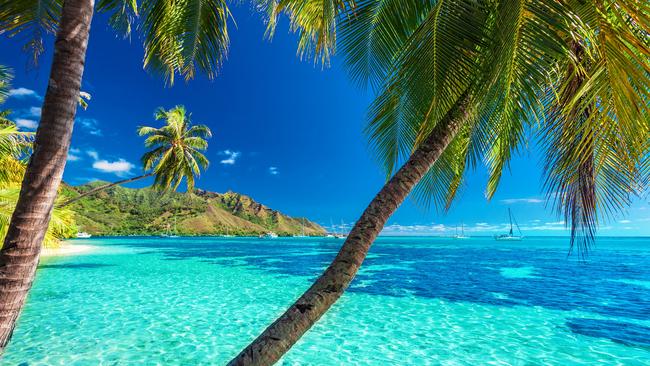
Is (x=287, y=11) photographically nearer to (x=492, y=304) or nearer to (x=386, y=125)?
(x=386, y=125)

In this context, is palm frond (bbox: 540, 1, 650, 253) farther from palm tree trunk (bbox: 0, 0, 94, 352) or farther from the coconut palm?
the coconut palm

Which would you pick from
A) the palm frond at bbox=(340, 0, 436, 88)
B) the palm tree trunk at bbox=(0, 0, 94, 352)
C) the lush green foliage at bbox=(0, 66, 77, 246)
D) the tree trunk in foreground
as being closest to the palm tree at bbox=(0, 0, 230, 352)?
the palm tree trunk at bbox=(0, 0, 94, 352)

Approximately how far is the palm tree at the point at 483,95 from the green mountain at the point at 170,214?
204 feet

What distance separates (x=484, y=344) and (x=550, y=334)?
200 centimetres

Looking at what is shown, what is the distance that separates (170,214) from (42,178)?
356 ft

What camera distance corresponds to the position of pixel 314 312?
54.9 inches

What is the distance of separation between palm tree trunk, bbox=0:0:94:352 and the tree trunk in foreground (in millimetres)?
1285

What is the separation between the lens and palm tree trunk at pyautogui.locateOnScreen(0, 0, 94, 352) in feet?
5.41

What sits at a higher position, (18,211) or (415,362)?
(18,211)

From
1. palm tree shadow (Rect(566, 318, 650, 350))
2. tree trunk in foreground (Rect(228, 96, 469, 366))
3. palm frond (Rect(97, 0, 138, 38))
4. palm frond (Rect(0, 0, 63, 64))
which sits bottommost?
palm tree shadow (Rect(566, 318, 650, 350))

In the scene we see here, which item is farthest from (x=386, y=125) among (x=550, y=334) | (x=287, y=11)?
(x=550, y=334)

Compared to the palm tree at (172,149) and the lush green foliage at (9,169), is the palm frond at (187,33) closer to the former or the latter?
the lush green foliage at (9,169)

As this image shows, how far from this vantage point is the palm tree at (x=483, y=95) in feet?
5.20

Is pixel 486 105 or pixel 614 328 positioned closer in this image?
pixel 486 105
